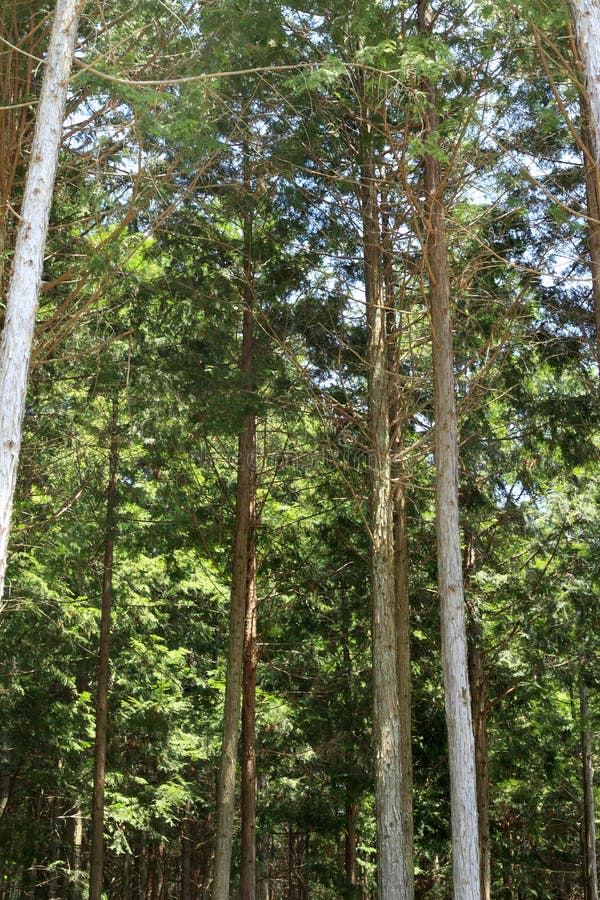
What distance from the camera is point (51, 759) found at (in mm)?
16156

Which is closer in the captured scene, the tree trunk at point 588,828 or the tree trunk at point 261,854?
the tree trunk at point 588,828

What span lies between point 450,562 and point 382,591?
1.79 meters

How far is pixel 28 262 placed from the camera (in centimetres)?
603

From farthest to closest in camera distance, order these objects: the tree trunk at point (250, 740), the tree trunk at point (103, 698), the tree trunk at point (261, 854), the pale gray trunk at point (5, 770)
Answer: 1. the tree trunk at point (261, 854)
2. the pale gray trunk at point (5, 770)
3. the tree trunk at point (103, 698)
4. the tree trunk at point (250, 740)

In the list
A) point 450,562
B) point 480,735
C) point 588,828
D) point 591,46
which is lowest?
point 588,828

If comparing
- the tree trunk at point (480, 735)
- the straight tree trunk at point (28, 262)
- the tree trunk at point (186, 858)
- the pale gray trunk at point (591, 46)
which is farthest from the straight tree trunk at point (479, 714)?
the straight tree trunk at point (28, 262)

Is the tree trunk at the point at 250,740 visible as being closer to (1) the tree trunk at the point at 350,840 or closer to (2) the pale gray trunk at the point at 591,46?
(1) the tree trunk at the point at 350,840

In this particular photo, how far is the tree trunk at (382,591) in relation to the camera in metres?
8.77

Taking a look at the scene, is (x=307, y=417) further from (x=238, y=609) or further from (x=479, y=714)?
(x=479, y=714)

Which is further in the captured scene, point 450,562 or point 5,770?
point 5,770

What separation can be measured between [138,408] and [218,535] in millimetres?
2389

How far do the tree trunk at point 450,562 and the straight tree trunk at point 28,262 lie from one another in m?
3.02

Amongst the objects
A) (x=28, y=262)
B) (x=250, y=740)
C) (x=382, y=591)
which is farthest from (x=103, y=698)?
(x=28, y=262)

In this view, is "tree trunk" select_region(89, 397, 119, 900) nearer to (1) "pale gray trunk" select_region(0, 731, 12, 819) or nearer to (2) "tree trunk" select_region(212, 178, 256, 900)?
(2) "tree trunk" select_region(212, 178, 256, 900)
